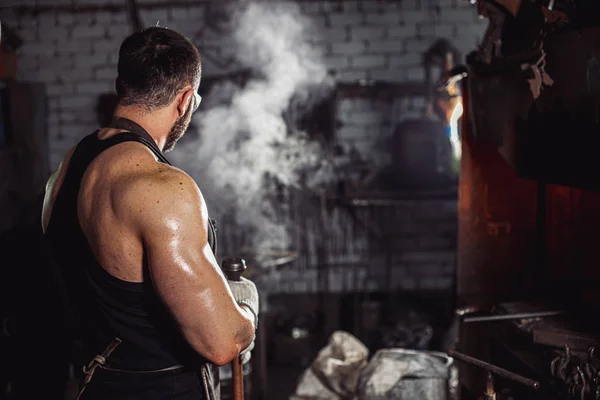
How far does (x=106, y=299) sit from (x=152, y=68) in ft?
3.11

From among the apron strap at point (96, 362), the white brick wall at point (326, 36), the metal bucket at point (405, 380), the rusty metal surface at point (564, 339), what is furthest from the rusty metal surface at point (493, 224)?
the white brick wall at point (326, 36)

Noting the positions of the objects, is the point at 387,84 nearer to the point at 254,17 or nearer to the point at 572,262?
the point at 254,17

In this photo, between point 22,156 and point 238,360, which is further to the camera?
point 22,156

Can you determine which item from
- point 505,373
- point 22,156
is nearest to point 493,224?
point 505,373

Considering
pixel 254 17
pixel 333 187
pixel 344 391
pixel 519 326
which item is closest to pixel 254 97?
pixel 254 17

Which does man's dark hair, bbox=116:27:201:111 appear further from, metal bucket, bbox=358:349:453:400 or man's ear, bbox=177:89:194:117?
metal bucket, bbox=358:349:453:400

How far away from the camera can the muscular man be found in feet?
6.78

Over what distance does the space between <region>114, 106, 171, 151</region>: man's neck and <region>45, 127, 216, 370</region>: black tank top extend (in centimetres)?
5

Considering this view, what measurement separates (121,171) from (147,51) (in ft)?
1.82

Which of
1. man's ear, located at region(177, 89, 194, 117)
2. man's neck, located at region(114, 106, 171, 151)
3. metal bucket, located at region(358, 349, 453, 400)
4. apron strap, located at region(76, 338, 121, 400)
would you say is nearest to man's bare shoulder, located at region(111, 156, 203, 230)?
man's neck, located at region(114, 106, 171, 151)

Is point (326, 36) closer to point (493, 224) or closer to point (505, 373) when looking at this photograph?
point (493, 224)

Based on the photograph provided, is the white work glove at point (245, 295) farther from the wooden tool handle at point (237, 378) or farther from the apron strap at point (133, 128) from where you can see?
the apron strap at point (133, 128)

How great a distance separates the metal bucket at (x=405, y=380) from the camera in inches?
172

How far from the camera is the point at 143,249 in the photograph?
Result: 213 centimetres
